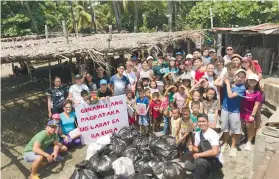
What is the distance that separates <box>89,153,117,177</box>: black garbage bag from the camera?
16.6ft

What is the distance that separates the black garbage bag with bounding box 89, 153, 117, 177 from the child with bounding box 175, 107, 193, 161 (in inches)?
55.7

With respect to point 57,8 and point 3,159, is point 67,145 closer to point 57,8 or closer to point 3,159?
point 3,159

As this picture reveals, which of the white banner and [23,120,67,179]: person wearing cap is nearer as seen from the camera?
[23,120,67,179]: person wearing cap

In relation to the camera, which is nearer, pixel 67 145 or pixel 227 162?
pixel 227 162

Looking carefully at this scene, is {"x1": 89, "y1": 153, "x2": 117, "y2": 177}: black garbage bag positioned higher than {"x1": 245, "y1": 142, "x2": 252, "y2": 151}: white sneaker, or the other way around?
{"x1": 89, "y1": 153, "x2": 117, "y2": 177}: black garbage bag

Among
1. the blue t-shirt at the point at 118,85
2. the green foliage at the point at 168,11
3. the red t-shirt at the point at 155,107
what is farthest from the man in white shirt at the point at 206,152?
the green foliage at the point at 168,11

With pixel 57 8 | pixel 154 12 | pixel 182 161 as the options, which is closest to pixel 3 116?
pixel 182 161

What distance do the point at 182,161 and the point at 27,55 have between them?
15.6ft

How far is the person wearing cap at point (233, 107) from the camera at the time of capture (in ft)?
18.8

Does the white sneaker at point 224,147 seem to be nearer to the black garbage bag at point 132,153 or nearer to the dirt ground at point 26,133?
the dirt ground at point 26,133

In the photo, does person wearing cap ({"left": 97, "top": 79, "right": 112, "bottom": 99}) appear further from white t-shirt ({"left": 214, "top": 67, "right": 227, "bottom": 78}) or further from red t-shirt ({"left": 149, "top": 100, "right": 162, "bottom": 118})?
white t-shirt ({"left": 214, "top": 67, "right": 227, "bottom": 78})

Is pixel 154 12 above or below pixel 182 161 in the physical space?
above

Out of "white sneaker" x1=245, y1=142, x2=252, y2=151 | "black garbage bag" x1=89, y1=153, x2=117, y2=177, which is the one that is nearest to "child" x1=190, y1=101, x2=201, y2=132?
"white sneaker" x1=245, y1=142, x2=252, y2=151

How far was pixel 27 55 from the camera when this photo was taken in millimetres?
7352
